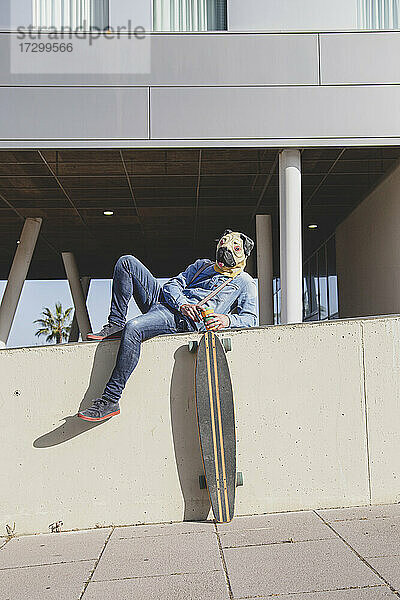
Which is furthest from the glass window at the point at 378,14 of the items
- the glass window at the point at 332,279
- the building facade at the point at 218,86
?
the glass window at the point at 332,279

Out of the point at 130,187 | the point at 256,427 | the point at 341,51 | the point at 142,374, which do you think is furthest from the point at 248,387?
the point at 130,187

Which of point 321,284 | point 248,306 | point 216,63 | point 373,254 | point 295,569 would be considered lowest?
point 295,569

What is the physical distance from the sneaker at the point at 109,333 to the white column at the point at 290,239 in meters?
3.28

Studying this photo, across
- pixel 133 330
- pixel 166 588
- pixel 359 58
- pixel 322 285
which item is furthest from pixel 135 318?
pixel 322 285

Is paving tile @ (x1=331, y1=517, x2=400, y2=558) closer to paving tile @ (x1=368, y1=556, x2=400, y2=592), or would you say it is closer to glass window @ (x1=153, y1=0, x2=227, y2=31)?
paving tile @ (x1=368, y1=556, x2=400, y2=592)

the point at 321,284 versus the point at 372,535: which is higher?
the point at 321,284

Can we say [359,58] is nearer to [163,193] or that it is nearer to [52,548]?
[163,193]

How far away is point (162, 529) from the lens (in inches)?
224

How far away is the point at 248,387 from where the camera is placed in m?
6.08

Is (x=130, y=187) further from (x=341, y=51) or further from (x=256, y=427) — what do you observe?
(x=256, y=427)

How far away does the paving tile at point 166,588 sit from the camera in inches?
157

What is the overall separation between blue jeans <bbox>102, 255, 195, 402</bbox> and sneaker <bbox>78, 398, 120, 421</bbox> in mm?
52

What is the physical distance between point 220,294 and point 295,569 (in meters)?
2.70

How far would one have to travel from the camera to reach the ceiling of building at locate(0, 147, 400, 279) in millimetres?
9836
